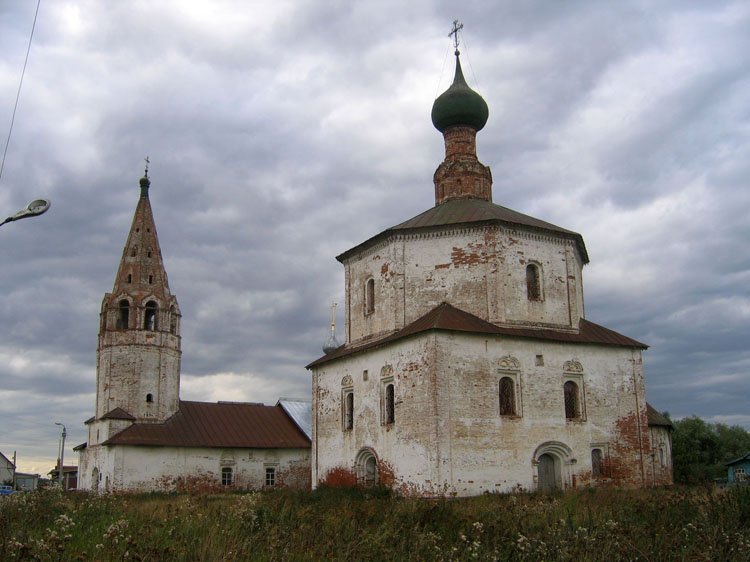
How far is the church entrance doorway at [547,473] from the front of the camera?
1770 cm

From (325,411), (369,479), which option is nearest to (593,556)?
(369,479)

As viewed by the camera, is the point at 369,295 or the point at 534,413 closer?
the point at 534,413

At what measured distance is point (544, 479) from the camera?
58.4ft

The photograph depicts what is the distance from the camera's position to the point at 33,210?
762cm

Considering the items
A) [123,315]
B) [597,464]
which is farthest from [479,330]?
[123,315]

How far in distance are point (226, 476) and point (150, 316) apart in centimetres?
696

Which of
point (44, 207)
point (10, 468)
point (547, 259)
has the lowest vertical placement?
point (10, 468)

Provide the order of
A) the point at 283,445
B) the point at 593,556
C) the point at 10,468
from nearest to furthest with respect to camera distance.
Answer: the point at 593,556
the point at 283,445
the point at 10,468

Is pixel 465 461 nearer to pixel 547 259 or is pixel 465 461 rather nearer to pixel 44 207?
pixel 547 259

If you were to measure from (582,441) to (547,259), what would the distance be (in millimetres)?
5128

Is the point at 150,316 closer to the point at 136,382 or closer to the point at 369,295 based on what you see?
the point at 136,382

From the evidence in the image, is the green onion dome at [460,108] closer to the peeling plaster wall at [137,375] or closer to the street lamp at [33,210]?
the peeling plaster wall at [137,375]

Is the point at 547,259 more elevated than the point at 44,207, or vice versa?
the point at 547,259

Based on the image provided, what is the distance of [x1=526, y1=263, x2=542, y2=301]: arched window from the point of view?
19422 mm
